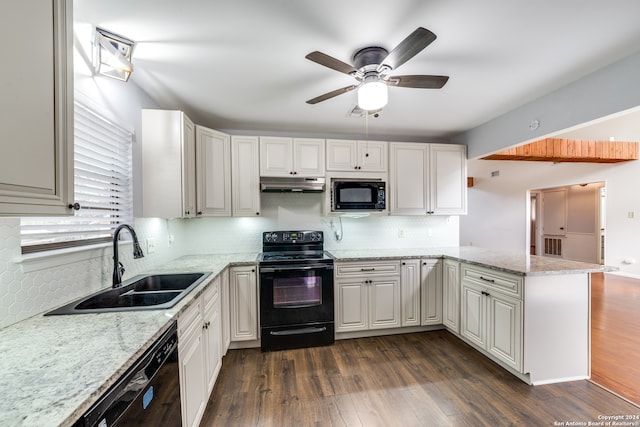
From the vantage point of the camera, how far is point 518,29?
58.4 inches

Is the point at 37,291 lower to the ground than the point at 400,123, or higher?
lower

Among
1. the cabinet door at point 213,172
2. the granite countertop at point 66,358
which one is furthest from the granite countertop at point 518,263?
the granite countertop at point 66,358

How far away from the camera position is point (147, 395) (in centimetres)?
94

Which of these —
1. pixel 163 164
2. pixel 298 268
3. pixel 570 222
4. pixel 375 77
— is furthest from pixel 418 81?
pixel 570 222

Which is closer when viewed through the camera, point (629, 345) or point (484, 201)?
point (629, 345)

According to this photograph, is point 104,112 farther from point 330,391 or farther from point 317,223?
point 330,391

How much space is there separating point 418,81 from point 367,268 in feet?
6.10

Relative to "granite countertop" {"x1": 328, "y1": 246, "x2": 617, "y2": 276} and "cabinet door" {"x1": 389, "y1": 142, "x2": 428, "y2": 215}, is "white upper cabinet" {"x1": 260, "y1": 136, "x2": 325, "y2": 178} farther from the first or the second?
"granite countertop" {"x1": 328, "y1": 246, "x2": 617, "y2": 276}

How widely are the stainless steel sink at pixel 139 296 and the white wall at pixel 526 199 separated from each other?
7321 millimetres

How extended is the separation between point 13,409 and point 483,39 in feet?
8.25

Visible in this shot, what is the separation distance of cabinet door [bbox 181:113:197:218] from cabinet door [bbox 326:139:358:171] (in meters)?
1.44

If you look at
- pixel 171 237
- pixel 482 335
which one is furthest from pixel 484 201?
pixel 171 237

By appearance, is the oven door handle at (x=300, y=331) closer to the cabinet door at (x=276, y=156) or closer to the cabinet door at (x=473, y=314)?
the cabinet door at (x=473, y=314)

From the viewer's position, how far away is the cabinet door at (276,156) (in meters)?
2.88
